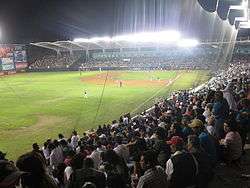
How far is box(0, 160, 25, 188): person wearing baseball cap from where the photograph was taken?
3.10 metres

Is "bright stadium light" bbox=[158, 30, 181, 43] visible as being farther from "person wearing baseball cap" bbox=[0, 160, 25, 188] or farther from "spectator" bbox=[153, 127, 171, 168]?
"person wearing baseball cap" bbox=[0, 160, 25, 188]

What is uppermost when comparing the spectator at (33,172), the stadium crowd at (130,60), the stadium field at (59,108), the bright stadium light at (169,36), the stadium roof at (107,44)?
the bright stadium light at (169,36)

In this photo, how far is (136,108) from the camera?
30.4 metres

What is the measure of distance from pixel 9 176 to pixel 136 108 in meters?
27.3

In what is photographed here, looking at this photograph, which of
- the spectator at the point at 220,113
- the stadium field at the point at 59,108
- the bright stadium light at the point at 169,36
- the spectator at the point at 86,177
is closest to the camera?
the spectator at the point at 86,177

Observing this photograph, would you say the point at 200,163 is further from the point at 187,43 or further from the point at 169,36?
the point at 187,43

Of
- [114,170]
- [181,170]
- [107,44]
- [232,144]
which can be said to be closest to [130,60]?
[107,44]

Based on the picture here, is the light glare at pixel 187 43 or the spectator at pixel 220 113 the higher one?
the light glare at pixel 187 43

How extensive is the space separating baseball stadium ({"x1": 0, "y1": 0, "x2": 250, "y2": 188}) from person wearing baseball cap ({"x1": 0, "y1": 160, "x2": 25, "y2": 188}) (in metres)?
0.02

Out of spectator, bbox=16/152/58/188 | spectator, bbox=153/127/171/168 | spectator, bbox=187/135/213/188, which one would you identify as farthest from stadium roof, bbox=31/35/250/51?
spectator, bbox=16/152/58/188

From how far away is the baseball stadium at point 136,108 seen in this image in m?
6.88

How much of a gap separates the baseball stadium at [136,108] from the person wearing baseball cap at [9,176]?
0.02 meters

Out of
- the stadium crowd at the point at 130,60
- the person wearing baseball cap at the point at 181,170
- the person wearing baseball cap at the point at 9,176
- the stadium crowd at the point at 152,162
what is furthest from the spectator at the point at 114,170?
the stadium crowd at the point at 130,60

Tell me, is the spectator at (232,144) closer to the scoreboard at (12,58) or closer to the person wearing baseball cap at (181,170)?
the person wearing baseball cap at (181,170)
